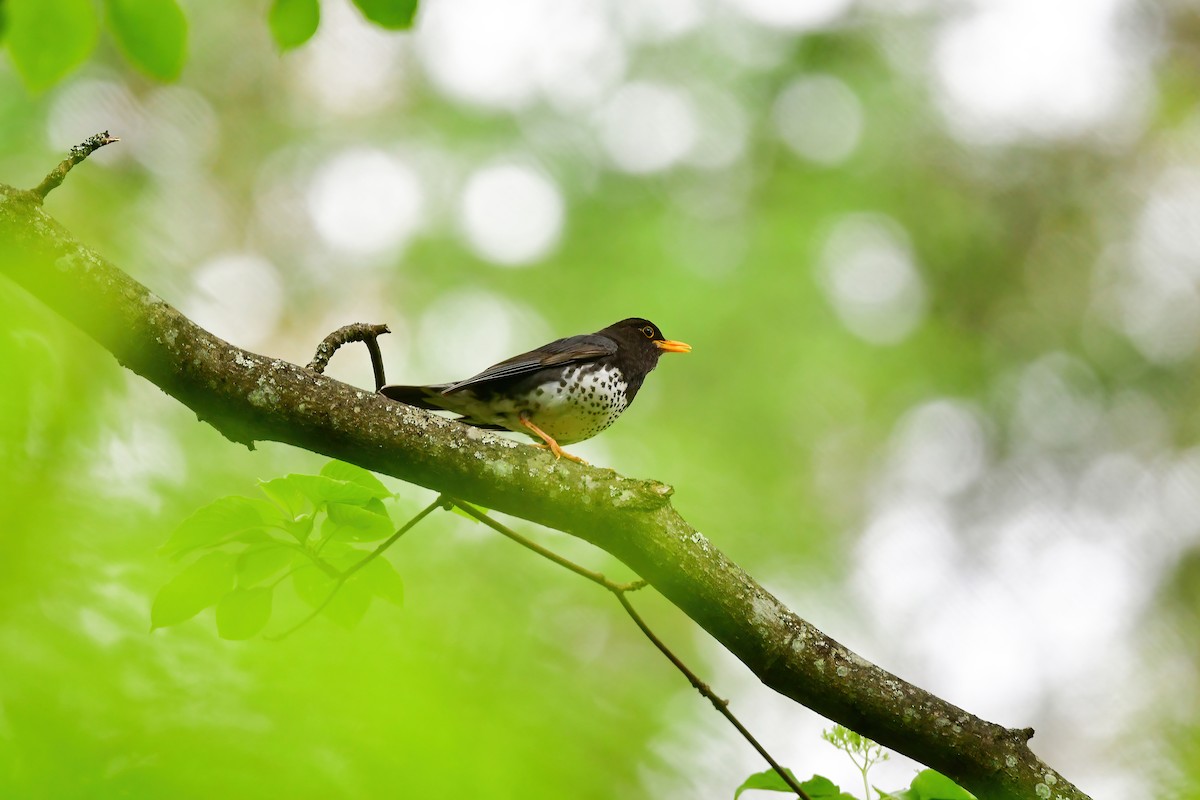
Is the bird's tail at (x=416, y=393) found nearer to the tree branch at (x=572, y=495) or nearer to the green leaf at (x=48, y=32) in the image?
the tree branch at (x=572, y=495)

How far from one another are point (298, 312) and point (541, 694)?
10.4m

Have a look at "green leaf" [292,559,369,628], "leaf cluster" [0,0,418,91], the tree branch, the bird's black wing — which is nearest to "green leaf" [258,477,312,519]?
"green leaf" [292,559,369,628]

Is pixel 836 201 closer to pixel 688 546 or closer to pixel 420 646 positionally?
pixel 688 546

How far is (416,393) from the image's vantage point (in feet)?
15.0

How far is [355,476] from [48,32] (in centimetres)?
105

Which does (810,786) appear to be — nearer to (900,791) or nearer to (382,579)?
(900,791)

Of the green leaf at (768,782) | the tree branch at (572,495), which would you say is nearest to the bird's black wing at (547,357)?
the tree branch at (572,495)

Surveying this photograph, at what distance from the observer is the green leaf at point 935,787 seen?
2385 millimetres

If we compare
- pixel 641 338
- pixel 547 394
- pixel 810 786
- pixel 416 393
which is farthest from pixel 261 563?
pixel 641 338

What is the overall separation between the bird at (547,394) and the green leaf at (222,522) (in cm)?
243

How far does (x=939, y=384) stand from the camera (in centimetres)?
1291

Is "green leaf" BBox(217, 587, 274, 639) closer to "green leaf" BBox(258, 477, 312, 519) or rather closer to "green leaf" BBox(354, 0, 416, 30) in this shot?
"green leaf" BBox(258, 477, 312, 519)

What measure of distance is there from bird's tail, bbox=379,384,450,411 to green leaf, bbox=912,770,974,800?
2.50 meters

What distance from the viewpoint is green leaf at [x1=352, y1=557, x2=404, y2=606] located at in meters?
2.29
